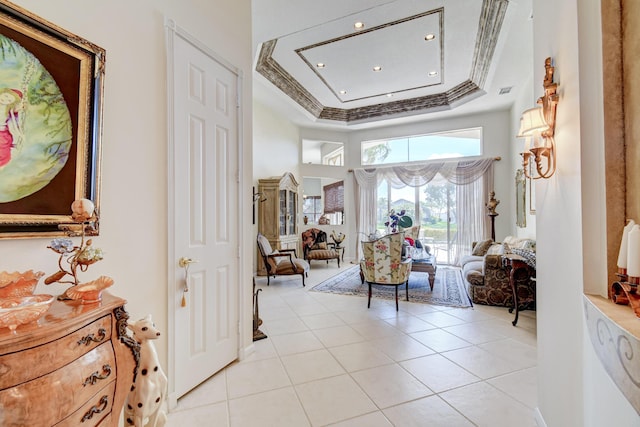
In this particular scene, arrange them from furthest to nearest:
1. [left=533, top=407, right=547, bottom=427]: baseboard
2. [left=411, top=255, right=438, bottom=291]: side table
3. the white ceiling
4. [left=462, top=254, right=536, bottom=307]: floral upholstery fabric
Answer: [left=411, top=255, right=438, bottom=291]: side table, [left=462, top=254, right=536, bottom=307]: floral upholstery fabric, the white ceiling, [left=533, top=407, right=547, bottom=427]: baseboard

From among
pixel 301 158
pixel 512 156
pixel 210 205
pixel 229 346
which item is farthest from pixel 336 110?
pixel 229 346

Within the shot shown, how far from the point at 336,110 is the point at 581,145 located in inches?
258

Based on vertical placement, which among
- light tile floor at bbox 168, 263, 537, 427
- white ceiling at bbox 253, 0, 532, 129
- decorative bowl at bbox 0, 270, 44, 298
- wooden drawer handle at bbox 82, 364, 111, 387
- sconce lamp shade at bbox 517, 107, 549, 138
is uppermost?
white ceiling at bbox 253, 0, 532, 129

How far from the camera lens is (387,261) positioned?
13.3ft

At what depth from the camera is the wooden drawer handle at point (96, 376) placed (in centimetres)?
102

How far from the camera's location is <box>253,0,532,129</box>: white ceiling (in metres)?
3.54

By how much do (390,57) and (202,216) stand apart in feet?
13.7

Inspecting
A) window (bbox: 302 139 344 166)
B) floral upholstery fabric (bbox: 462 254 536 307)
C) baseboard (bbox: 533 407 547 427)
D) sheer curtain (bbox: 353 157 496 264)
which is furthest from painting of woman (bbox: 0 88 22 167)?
sheer curtain (bbox: 353 157 496 264)

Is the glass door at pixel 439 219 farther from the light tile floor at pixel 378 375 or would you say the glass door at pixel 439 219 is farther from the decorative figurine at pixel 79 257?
the decorative figurine at pixel 79 257

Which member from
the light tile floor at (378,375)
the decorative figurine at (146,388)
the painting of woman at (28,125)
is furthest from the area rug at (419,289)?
the painting of woman at (28,125)

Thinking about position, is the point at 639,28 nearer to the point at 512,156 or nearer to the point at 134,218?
the point at 134,218

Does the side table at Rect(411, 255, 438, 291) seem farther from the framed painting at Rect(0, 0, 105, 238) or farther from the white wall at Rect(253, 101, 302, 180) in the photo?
the framed painting at Rect(0, 0, 105, 238)

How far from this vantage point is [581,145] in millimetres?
1258

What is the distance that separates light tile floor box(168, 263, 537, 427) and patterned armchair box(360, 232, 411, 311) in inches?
19.5
